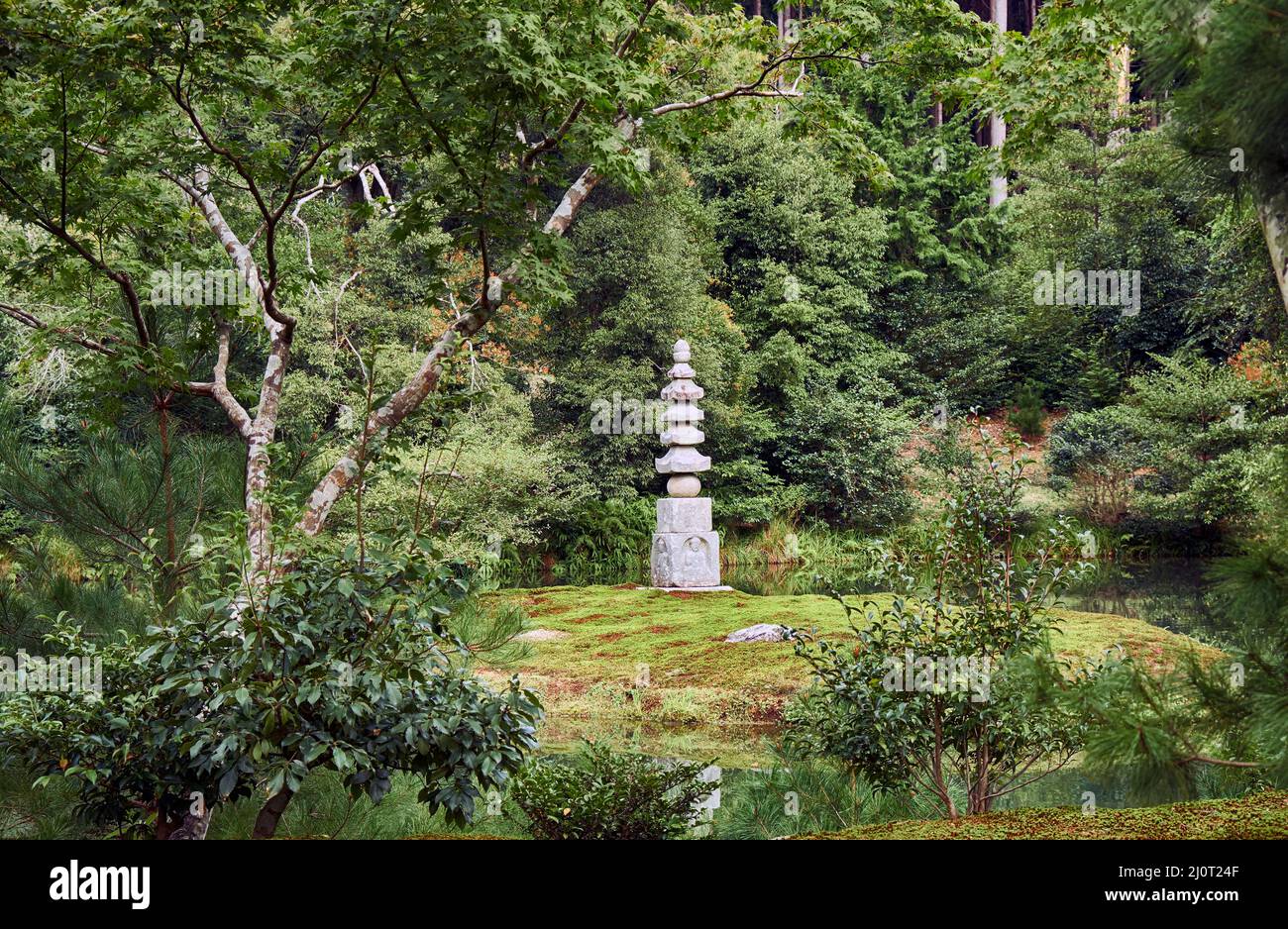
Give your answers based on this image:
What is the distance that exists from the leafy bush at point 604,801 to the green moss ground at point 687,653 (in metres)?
4.44

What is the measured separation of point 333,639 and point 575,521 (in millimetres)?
14656

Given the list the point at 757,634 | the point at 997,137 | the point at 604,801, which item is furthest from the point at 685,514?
the point at 997,137

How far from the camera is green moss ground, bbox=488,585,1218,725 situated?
32.9ft

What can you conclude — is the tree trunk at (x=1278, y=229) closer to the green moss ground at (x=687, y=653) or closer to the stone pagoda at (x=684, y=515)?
the green moss ground at (x=687, y=653)

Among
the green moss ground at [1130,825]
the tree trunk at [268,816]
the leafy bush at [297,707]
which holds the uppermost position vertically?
the leafy bush at [297,707]

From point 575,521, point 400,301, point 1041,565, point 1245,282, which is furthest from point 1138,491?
point 1041,565

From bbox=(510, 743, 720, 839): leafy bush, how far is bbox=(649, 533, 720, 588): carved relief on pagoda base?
8747mm

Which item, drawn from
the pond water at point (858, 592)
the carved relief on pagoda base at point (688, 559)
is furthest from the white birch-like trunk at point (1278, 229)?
the carved relief on pagoda base at point (688, 559)

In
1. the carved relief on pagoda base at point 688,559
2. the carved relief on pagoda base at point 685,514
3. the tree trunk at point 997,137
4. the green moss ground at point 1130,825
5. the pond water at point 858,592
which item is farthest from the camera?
the tree trunk at point 997,137

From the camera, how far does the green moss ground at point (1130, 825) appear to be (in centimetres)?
336

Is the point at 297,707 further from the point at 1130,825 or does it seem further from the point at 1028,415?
the point at 1028,415

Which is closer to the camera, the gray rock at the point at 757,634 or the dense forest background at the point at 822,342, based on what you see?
the gray rock at the point at 757,634

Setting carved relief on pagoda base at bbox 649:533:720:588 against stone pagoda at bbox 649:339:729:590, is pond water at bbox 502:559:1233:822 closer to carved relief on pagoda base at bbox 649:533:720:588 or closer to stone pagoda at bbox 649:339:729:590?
carved relief on pagoda base at bbox 649:533:720:588

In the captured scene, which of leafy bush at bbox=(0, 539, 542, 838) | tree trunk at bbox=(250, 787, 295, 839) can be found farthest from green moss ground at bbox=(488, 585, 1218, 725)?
leafy bush at bbox=(0, 539, 542, 838)
